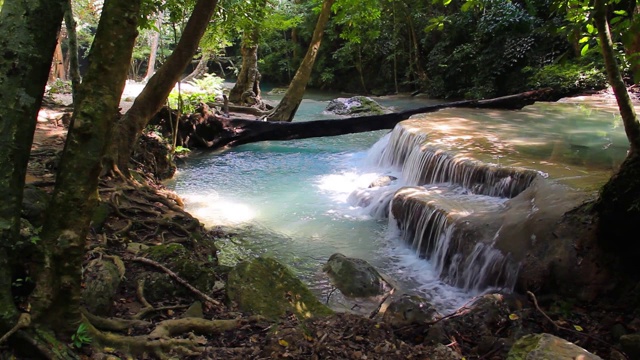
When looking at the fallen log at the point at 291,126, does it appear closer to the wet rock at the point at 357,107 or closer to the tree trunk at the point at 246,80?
the wet rock at the point at 357,107

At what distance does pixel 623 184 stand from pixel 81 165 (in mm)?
4367

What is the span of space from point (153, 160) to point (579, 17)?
8.30m

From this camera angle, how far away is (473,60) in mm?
21609

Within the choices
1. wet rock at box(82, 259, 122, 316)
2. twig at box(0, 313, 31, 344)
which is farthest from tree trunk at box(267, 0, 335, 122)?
twig at box(0, 313, 31, 344)

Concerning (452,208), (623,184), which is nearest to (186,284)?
(623,184)

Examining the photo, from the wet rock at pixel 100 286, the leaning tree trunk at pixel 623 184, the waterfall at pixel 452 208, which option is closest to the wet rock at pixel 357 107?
the waterfall at pixel 452 208

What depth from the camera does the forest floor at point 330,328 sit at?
10.8 ft

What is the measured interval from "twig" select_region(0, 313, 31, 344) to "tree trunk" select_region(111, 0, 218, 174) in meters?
5.93

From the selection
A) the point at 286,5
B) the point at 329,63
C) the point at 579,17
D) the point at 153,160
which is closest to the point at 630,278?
the point at 579,17

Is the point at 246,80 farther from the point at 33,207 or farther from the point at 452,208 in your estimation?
the point at 33,207

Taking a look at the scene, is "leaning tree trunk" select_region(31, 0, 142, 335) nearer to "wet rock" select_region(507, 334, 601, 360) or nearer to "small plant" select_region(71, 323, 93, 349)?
"small plant" select_region(71, 323, 93, 349)

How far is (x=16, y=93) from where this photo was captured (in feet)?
8.32

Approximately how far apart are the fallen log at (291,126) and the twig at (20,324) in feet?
30.2

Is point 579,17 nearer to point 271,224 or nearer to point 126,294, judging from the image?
point 126,294
